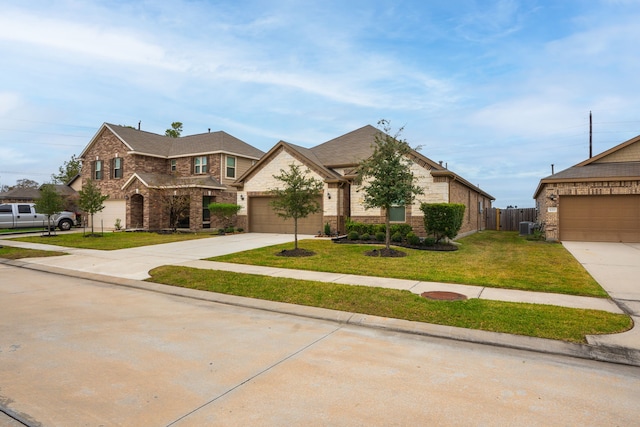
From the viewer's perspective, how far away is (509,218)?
28.6m

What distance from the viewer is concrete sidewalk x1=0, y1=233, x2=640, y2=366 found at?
5224mm

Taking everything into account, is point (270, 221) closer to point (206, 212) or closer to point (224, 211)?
point (224, 211)

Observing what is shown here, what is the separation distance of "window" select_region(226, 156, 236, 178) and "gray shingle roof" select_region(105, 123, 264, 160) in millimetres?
610

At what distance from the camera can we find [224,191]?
2584cm

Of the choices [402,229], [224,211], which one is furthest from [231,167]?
[402,229]

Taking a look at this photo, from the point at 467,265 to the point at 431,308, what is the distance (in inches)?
207

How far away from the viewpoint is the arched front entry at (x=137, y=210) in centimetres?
2597

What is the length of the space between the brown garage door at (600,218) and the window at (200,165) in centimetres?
2325

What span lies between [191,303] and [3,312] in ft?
10.3

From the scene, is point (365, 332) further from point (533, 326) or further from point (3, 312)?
point (3, 312)

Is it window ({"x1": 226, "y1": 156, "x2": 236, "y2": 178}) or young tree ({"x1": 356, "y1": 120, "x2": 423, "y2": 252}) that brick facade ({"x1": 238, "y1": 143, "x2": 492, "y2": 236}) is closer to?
young tree ({"x1": 356, "y1": 120, "x2": 423, "y2": 252})

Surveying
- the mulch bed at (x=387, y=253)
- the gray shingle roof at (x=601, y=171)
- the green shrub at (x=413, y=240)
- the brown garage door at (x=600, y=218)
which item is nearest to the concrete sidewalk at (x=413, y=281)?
the brown garage door at (x=600, y=218)

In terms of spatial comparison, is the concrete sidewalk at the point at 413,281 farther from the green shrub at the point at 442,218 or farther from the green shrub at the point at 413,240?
the green shrub at the point at 413,240

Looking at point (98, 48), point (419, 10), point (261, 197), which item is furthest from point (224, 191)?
point (419, 10)
